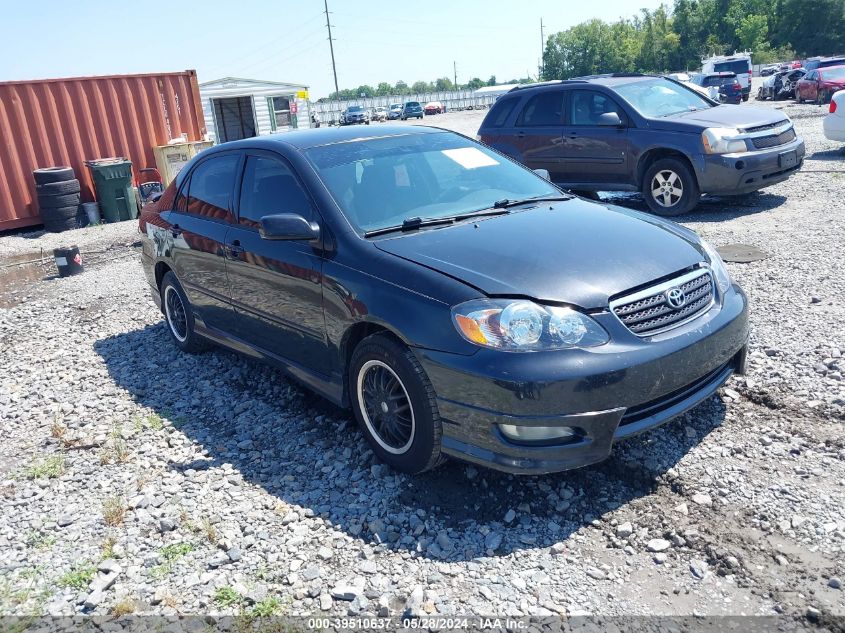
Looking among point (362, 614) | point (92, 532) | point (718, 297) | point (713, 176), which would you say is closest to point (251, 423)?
point (92, 532)

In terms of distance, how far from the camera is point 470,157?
4961mm

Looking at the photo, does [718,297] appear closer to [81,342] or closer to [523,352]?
[523,352]

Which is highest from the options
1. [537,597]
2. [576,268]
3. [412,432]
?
[576,268]

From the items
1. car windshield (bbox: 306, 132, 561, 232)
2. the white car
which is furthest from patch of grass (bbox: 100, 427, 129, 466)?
the white car

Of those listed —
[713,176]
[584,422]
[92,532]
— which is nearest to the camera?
[584,422]

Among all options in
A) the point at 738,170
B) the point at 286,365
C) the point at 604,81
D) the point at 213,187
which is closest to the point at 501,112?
the point at 604,81

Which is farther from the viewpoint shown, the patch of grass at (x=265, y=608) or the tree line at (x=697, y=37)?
the tree line at (x=697, y=37)

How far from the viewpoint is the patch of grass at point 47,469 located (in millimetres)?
4316

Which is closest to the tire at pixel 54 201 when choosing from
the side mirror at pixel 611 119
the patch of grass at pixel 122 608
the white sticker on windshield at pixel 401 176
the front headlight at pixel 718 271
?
the side mirror at pixel 611 119

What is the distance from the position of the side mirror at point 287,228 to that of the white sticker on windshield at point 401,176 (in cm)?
72

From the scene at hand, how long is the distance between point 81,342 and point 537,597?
564 cm

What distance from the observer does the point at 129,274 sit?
9867 mm

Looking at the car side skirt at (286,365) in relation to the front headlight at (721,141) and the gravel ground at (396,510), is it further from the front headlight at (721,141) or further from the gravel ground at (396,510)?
the front headlight at (721,141)

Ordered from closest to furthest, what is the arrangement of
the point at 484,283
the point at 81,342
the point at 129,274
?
1. the point at 484,283
2. the point at 81,342
3. the point at 129,274
